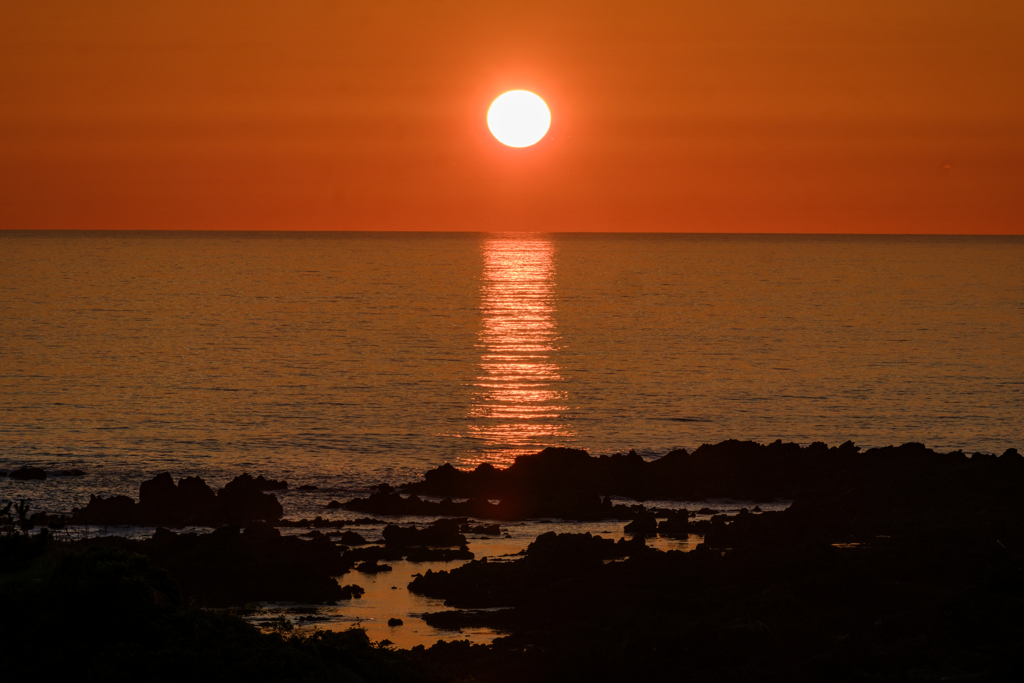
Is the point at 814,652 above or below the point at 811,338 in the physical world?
below

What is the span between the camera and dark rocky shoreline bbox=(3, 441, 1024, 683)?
73.5ft

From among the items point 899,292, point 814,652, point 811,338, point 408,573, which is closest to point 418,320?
point 811,338

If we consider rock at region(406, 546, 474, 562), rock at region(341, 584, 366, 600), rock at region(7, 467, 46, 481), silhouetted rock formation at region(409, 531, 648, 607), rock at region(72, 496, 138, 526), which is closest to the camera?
silhouetted rock formation at region(409, 531, 648, 607)

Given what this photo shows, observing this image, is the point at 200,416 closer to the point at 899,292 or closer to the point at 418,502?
the point at 418,502

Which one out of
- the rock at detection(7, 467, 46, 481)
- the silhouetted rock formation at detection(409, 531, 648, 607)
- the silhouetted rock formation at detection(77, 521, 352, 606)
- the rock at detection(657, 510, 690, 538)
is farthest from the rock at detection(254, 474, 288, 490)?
the rock at detection(657, 510, 690, 538)

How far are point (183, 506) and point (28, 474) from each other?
10.9 metres

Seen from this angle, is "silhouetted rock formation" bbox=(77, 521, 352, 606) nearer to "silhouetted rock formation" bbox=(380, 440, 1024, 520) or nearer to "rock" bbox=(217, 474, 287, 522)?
"rock" bbox=(217, 474, 287, 522)

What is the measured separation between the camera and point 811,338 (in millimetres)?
113750

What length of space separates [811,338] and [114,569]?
4050 inches

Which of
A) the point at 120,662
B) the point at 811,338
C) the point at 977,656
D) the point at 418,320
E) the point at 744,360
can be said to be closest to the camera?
the point at 120,662

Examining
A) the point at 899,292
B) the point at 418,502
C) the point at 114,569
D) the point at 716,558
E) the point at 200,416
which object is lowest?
the point at 114,569

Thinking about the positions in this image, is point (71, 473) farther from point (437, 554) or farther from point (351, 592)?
point (351, 592)

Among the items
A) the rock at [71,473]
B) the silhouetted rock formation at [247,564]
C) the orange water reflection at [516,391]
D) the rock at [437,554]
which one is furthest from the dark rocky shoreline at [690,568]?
the orange water reflection at [516,391]

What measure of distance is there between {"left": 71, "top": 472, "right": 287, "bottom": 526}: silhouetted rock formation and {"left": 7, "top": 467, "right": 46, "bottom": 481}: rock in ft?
26.7
